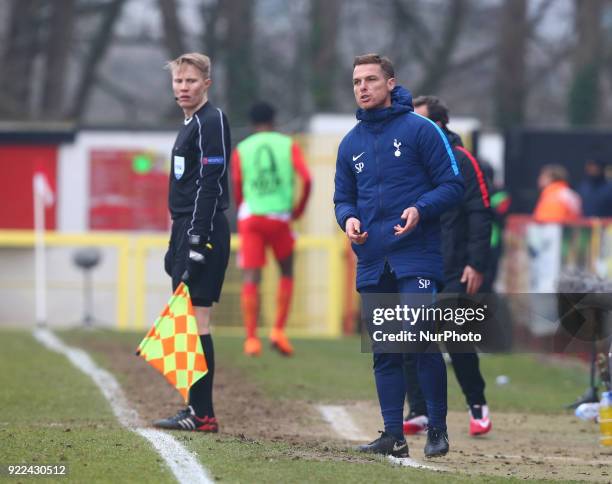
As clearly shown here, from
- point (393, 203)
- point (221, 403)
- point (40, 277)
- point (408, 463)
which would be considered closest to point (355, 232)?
point (393, 203)

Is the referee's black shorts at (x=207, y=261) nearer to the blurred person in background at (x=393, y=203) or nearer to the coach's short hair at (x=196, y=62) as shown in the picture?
the coach's short hair at (x=196, y=62)

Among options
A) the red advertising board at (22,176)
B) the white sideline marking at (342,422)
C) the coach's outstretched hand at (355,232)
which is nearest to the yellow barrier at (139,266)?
the red advertising board at (22,176)

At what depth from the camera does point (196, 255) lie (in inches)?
326

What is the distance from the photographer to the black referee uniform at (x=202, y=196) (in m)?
8.33

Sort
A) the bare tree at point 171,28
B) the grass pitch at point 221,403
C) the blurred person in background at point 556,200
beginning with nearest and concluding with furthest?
the grass pitch at point 221,403, the blurred person in background at point 556,200, the bare tree at point 171,28

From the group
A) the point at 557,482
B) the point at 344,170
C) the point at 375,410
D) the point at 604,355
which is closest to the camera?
the point at 557,482

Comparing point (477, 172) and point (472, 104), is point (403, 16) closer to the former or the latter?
point (472, 104)

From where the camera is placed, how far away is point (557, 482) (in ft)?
23.5

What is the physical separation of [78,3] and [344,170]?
30571 mm

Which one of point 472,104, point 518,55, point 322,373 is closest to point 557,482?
point 322,373

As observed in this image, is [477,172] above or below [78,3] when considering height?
below

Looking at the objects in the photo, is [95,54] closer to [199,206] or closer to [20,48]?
[20,48]

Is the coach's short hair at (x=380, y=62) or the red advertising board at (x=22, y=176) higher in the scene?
the coach's short hair at (x=380, y=62)

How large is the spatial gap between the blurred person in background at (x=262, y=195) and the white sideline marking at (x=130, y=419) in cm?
164
